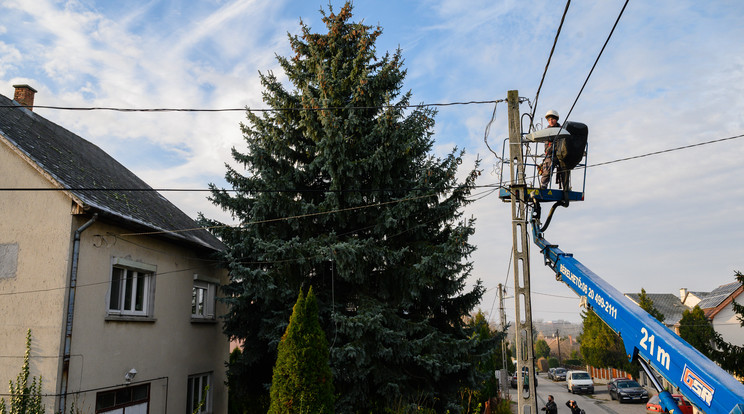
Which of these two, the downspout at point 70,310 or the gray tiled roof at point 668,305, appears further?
the gray tiled roof at point 668,305

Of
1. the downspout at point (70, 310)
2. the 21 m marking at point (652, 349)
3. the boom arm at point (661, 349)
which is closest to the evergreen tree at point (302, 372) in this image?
the downspout at point (70, 310)

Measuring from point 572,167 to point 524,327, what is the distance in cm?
314

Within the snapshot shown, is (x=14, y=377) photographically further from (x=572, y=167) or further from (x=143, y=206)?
(x=572, y=167)

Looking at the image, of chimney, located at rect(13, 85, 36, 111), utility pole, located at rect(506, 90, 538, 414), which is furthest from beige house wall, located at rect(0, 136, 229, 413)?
utility pole, located at rect(506, 90, 538, 414)

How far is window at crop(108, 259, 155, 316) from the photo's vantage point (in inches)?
449

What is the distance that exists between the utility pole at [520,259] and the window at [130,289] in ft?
28.0

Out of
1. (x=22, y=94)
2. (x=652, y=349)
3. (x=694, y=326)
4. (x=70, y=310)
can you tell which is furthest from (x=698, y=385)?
(x=694, y=326)

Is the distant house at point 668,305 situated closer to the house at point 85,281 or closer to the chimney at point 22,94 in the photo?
the house at point 85,281

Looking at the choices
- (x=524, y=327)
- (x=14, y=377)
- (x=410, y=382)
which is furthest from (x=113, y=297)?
(x=524, y=327)

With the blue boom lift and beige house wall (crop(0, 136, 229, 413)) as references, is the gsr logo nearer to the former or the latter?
the blue boom lift

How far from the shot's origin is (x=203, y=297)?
1566 cm

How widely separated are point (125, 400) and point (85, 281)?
3.07m

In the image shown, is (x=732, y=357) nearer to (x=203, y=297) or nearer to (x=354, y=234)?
(x=354, y=234)

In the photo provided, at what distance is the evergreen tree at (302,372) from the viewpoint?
9.93 meters
